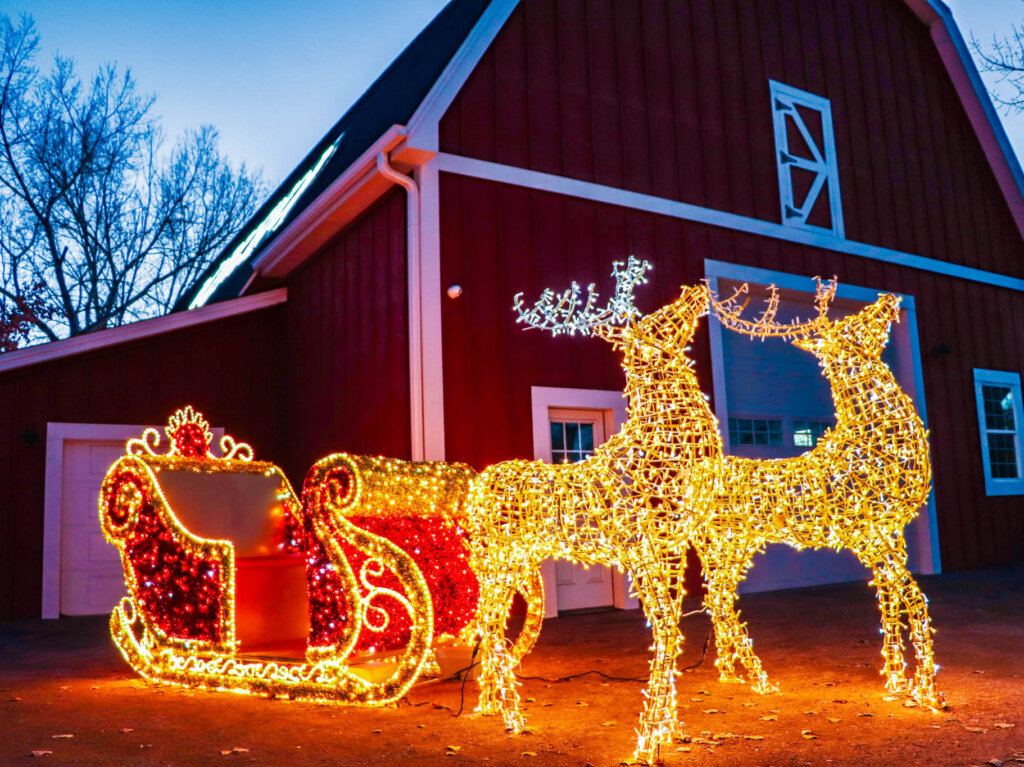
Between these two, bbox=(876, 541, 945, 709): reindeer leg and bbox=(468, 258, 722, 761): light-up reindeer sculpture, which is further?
bbox=(876, 541, 945, 709): reindeer leg

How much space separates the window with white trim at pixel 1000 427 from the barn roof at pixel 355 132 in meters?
8.59

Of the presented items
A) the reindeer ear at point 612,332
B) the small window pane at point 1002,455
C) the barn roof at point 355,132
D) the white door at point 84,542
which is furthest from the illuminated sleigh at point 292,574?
the small window pane at point 1002,455

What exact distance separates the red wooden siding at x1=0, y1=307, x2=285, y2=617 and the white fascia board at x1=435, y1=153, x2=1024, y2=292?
151 inches

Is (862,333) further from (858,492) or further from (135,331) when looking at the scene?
(135,331)

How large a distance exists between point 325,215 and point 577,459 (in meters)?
3.65

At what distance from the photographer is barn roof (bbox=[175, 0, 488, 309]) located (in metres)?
8.77

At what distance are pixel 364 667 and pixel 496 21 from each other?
20.7 ft

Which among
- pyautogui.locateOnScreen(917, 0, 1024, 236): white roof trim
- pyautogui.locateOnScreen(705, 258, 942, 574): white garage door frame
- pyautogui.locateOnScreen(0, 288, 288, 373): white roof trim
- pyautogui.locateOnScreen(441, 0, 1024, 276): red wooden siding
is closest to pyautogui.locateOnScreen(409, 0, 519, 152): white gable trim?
pyautogui.locateOnScreen(441, 0, 1024, 276): red wooden siding

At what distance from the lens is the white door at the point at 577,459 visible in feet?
26.8

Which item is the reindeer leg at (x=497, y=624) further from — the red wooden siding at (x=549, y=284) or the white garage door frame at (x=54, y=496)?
the white garage door frame at (x=54, y=496)

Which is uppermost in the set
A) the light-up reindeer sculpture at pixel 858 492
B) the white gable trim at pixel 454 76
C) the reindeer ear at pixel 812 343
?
the white gable trim at pixel 454 76

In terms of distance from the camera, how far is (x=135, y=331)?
371 inches

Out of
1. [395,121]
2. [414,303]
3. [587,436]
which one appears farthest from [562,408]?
[395,121]

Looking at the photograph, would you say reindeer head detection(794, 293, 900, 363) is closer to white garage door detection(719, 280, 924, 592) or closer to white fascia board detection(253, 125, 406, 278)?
white fascia board detection(253, 125, 406, 278)
